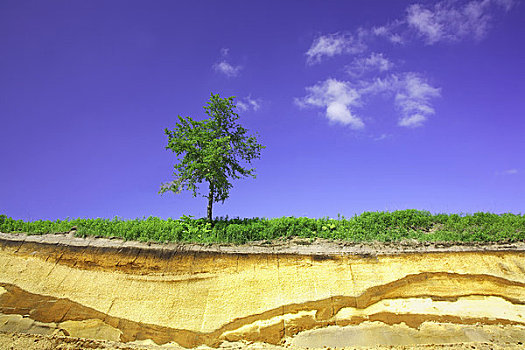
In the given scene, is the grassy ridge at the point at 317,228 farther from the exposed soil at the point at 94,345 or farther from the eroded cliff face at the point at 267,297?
the exposed soil at the point at 94,345

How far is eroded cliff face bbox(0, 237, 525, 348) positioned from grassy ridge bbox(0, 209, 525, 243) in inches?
39.4

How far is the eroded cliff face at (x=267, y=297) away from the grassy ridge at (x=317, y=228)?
100 centimetres

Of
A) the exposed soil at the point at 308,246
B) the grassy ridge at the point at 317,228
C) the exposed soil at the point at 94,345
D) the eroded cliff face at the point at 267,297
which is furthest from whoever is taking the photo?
the grassy ridge at the point at 317,228

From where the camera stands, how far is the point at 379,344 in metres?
8.98

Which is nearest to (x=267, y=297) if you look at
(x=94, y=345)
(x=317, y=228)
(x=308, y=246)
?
(x=308, y=246)

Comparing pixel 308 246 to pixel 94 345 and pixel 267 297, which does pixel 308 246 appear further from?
pixel 94 345

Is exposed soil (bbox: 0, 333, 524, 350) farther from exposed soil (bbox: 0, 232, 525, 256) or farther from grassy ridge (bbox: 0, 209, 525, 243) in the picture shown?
grassy ridge (bbox: 0, 209, 525, 243)

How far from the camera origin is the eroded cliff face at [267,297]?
30.5 ft

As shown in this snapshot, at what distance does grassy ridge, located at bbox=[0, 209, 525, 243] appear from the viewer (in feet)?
38.6

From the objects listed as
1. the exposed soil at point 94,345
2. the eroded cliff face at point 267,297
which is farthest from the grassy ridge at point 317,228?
the exposed soil at point 94,345

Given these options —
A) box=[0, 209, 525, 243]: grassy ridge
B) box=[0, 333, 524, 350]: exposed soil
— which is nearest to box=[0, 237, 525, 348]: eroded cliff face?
box=[0, 333, 524, 350]: exposed soil

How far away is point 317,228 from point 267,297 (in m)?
3.67

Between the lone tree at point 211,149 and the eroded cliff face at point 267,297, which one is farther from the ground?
the lone tree at point 211,149

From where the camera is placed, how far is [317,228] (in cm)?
1237
